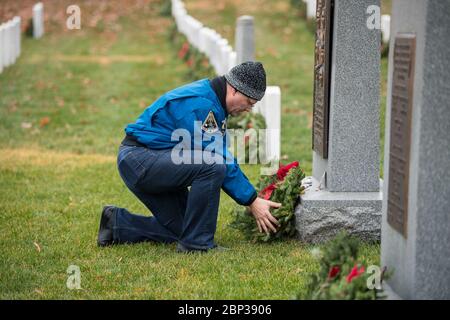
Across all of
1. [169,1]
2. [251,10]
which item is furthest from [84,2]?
[251,10]

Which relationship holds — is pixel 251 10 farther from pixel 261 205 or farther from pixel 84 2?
pixel 261 205

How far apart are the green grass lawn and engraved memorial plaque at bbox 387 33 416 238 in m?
0.94

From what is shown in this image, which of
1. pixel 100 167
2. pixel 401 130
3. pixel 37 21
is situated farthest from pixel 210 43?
pixel 401 130

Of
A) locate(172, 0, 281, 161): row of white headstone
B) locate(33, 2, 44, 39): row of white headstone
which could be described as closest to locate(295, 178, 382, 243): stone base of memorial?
locate(172, 0, 281, 161): row of white headstone

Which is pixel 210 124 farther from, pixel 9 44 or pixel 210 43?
pixel 9 44

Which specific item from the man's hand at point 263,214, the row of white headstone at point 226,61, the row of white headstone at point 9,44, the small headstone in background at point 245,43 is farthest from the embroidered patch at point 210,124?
the row of white headstone at point 9,44

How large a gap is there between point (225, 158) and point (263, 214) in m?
0.50

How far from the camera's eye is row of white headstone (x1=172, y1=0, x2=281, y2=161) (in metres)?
9.74

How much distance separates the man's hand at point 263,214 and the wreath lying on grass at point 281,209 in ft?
0.18

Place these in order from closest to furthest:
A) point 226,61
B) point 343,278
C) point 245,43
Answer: point 343,278 → point 245,43 → point 226,61

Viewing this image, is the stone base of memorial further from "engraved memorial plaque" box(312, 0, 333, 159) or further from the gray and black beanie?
the gray and black beanie

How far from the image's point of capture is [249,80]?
6.15 metres

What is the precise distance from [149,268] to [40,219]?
1.93 meters

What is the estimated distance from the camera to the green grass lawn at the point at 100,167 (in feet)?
18.5
